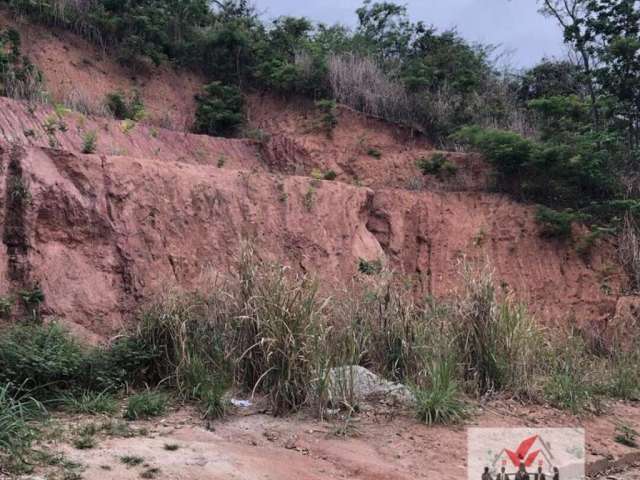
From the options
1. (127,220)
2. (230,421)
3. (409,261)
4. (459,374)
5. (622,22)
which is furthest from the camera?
(622,22)

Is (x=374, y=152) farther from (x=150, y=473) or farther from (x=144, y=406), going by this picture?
(x=150, y=473)

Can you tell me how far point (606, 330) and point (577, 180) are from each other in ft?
13.1

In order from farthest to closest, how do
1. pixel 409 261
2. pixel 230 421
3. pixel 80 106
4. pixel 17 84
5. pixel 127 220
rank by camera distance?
pixel 409 261 → pixel 80 106 → pixel 17 84 → pixel 127 220 → pixel 230 421

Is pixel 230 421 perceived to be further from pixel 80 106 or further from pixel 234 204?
pixel 80 106

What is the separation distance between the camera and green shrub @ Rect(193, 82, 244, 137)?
49.1 ft

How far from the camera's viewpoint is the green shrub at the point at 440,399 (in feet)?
21.1

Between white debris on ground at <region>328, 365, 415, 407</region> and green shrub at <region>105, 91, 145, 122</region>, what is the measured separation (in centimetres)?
805

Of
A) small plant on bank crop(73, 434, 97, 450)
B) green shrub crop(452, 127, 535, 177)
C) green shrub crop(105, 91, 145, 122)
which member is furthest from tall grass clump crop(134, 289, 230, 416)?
green shrub crop(452, 127, 535, 177)

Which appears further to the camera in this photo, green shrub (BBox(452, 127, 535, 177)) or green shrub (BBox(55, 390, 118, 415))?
green shrub (BBox(452, 127, 535, 177))

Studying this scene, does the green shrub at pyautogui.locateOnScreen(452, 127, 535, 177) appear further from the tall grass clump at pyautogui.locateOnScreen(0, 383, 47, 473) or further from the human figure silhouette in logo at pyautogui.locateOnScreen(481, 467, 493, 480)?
the tall grass clump at pyautogui.locateOnScreen(0, 383, 47, 473)

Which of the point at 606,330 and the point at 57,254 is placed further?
the point at 606,330

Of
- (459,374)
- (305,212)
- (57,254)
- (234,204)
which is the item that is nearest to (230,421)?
(459,374)

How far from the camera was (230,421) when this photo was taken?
20.3 feet

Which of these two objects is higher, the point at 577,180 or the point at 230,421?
the point at 577,180
